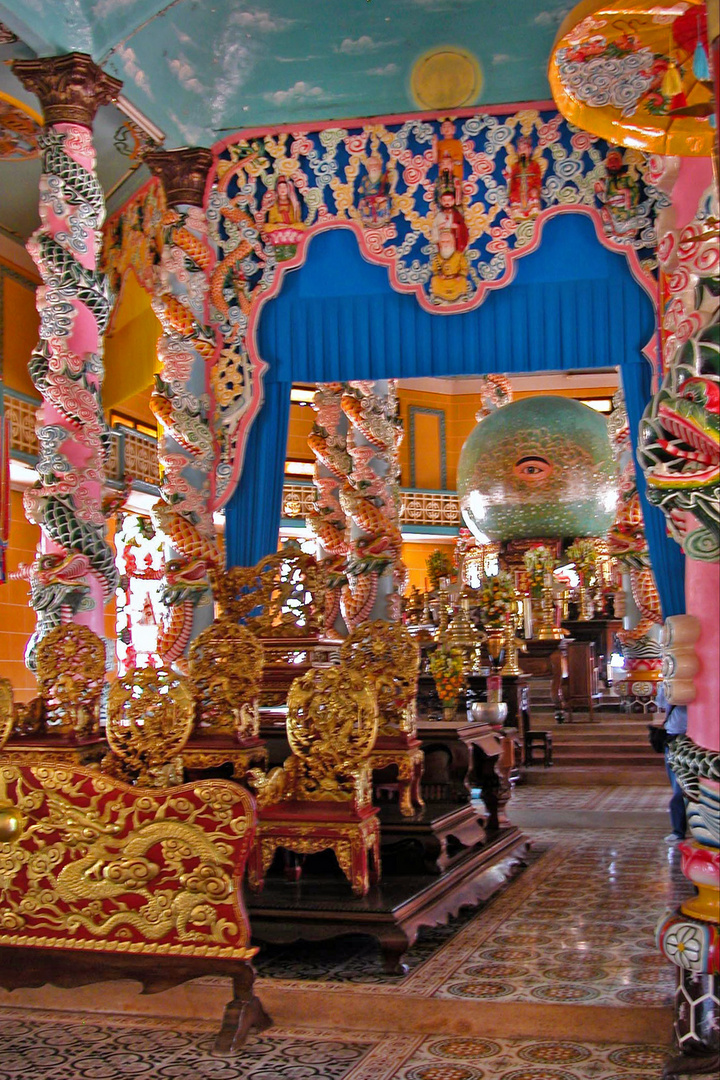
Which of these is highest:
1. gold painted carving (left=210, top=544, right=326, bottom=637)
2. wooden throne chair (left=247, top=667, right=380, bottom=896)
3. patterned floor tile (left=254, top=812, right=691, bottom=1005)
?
gold painted carving (left=210, top=544, right=326, bottom=637)

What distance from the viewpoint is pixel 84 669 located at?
4.16 m

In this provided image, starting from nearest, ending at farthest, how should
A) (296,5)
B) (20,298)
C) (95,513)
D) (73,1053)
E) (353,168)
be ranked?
(73,1053), (95,513), (296,5), (353,168), (20,298)

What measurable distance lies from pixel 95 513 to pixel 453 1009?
365cm

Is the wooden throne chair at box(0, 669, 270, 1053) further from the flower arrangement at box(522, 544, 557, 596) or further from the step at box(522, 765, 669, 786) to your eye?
the flower arrangement at box(522, 544, 557, 596)

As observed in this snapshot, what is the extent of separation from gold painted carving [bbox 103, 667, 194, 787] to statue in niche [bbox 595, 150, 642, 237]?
4.40m

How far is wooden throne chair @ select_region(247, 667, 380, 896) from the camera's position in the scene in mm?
3471

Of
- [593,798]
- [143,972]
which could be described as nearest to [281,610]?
[593,798]

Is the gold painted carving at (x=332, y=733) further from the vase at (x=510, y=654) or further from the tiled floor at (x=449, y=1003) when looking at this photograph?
the vase at (x=510, y=654)

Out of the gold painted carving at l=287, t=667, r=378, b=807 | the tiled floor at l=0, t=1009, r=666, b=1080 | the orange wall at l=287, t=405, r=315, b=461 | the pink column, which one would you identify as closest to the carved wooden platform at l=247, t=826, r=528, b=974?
the gold painted carving at l=287, t=667, r=378, b=807

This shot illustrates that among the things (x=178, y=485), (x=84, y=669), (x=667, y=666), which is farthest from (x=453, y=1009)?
(x=178, y=485)

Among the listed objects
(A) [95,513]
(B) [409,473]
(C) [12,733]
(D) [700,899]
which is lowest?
(D) [700,899]

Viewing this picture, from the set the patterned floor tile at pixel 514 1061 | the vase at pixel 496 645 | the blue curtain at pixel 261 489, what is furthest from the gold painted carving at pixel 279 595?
the patterned floor tile at pixel 514 1061

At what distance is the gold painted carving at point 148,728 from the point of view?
3570 mm

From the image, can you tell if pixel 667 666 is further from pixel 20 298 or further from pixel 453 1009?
pixel 20 298
